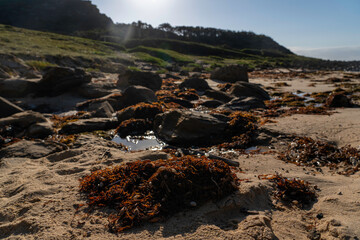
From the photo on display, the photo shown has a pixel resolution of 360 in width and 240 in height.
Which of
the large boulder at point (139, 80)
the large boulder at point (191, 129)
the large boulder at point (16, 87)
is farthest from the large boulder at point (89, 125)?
the large boulder at point (139, 80)

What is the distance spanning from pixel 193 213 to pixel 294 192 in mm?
1551

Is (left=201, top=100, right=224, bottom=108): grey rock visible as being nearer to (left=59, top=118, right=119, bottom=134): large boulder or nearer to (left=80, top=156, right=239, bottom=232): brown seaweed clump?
(left=59, top=118, right=119, bottom=134): large boulder

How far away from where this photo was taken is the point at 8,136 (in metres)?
6.56

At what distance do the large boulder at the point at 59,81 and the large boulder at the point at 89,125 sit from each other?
491 centimetres

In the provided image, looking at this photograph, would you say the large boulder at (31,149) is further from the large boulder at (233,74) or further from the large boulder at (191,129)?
the large boulder at (233,74)

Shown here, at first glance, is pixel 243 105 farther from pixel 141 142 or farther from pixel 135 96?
pixel 141 142

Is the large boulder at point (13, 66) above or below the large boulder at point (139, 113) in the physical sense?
above

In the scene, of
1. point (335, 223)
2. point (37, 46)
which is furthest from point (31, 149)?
point (37, 46)

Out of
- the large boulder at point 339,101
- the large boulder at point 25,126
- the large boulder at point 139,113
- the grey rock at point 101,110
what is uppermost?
the large boulder at point 339,101

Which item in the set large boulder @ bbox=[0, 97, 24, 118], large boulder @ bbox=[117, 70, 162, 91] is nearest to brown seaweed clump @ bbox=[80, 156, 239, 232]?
large boulder @ bbox=[0, 97, 24, 118]

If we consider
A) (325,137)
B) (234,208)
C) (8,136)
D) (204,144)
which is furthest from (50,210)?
(325,137)

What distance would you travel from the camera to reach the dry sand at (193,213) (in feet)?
8.20

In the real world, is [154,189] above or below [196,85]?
below

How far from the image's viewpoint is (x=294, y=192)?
10.8ft
